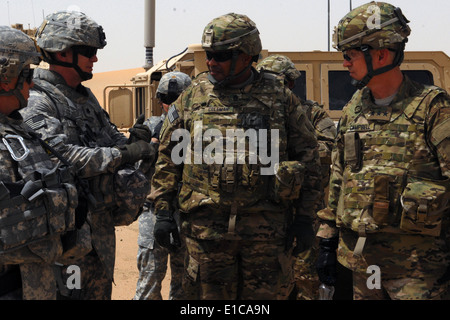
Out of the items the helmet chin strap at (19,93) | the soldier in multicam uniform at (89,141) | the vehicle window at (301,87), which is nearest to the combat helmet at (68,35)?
the soldier in multicam uniform at (89,141)

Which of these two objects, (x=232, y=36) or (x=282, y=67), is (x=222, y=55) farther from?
(x=282, y=67)

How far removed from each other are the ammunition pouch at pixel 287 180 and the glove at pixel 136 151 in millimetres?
813

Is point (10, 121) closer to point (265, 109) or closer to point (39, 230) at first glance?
point (39, 230)

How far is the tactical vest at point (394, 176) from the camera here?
10.7ft

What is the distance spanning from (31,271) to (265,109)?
1.65m

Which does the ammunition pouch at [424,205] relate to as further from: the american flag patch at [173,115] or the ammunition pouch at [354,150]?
the american flag patch at [173,115]

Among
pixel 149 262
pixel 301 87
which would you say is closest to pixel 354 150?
pixel 149 262

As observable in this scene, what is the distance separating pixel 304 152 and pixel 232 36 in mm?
820

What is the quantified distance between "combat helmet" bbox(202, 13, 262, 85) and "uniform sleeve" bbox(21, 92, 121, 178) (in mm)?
811

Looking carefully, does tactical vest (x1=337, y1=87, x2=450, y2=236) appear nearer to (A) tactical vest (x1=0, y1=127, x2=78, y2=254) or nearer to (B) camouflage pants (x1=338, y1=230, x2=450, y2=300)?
(B) camouflage pants (x1=338, y1=230, x2=450, y2=300)

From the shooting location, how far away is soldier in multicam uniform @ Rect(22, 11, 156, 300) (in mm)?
3654

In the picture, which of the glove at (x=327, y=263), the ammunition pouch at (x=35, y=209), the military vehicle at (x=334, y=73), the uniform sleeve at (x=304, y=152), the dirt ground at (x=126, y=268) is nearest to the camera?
the ammunition pouch at (x=35, y=209)

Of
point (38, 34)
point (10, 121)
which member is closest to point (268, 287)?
point (10, 121)

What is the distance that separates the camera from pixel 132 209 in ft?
13.0
